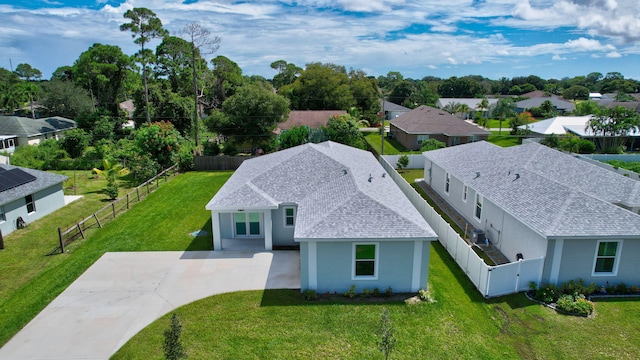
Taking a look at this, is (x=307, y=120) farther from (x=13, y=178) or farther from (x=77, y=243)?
(x=77, y=243)

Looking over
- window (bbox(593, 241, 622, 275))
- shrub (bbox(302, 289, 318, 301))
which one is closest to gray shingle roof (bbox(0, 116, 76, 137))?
shrub (bbox(302, 289, 318, 301))

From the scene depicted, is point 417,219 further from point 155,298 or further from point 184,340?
point 155,298

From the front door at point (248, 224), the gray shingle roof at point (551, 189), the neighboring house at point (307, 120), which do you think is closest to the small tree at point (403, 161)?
the gray shingle roof at point (551, 189)

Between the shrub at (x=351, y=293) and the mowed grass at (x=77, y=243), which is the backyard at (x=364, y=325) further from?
the shrub at (x=351, y=293)

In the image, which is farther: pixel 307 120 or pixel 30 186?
pixel 307 120

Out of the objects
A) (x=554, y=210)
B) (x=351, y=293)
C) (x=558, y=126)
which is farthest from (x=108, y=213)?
(x=558, y=126)

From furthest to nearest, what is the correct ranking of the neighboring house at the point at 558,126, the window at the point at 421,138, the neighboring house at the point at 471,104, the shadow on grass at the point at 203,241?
the neighboring house at the point at 471,104 → the neighboring house at the point at 558,126 → the window at the point at 421,138 → the shadow on grass at the point at 203,241

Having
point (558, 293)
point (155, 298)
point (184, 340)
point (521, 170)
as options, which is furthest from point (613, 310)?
point (155, 298)
